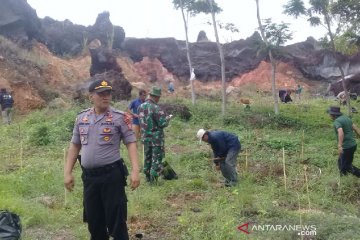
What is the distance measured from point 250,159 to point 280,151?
1.45 m

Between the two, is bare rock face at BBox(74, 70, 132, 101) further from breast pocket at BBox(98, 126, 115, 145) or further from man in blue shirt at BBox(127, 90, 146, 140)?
breast pocket at BBox(98, 126, 115, 145)

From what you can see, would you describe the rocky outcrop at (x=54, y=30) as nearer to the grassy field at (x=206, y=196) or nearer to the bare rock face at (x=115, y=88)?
the bare rock face at (x=115, y=88)

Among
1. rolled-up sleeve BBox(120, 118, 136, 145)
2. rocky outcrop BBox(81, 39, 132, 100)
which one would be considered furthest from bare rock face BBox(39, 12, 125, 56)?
rolled-up sleeve BBox(120, 118, 136, 145)

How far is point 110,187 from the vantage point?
12.7 feet

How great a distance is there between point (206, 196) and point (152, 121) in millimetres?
1597

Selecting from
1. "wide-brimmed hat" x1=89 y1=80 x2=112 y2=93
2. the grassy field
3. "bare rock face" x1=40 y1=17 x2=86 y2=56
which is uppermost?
"bare rock face" x1=40 y1=17 x2=86 y2=56

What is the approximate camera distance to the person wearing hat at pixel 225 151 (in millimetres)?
7203

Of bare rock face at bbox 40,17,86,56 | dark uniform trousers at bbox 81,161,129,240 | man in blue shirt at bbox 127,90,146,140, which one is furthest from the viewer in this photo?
bare rock face at bbox 40,17,86,56

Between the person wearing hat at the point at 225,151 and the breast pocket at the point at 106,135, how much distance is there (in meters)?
3.39

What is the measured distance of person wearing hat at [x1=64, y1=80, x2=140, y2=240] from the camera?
3.87m

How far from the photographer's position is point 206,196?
6.56m

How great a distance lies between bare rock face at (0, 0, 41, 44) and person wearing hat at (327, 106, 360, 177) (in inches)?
913

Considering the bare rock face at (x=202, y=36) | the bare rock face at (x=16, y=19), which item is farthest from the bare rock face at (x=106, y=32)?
the bare rock face at (x=202, y=36)

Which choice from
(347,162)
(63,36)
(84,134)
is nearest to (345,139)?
(347,162)
